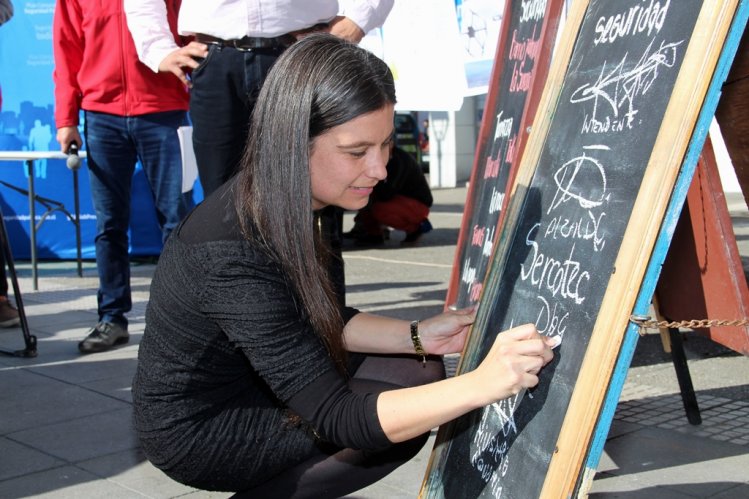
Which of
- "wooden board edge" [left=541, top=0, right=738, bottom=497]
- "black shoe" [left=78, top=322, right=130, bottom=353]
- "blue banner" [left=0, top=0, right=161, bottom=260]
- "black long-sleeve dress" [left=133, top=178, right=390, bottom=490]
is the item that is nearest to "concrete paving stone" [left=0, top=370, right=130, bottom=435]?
"black shoe" [left=78, top=322, right=130, bottom=353]

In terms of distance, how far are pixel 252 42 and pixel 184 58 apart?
385 millimetres

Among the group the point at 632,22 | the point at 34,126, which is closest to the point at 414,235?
the point at 34,126

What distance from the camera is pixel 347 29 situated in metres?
3.71

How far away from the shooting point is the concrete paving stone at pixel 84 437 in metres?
3.37

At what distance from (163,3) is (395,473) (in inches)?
94.0

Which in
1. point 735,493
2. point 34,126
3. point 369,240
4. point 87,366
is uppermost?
point 735,493

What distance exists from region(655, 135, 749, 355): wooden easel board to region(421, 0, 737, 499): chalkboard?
0.72 metres

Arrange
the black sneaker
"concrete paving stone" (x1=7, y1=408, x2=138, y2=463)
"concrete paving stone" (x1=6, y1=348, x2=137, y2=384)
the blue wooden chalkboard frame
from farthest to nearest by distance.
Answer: the black sneaker, "concrete paving stone" (x1=6, y1=348, x2=137, y2=384), "concrete paving stone" (x1=7, y1=408, x2=138, y2=463), the blue wooden chalkboard frame

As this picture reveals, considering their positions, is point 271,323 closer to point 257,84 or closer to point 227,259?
point 227,259

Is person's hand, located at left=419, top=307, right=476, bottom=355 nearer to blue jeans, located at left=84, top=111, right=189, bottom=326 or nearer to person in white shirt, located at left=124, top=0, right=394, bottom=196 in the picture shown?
person in white shirt, located at left=124, top=0, right=394, bottom=196

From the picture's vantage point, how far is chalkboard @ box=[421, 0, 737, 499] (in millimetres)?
1745

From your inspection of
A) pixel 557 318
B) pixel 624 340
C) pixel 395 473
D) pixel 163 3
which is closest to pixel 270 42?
pixel 163 3

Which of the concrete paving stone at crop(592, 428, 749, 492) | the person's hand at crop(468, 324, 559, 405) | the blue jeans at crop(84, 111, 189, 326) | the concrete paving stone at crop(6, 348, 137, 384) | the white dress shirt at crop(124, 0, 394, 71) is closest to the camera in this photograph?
the person's hand at crop(468, 324, 559, 405)

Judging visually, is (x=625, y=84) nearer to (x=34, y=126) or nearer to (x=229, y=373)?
(x=229, y=373)
